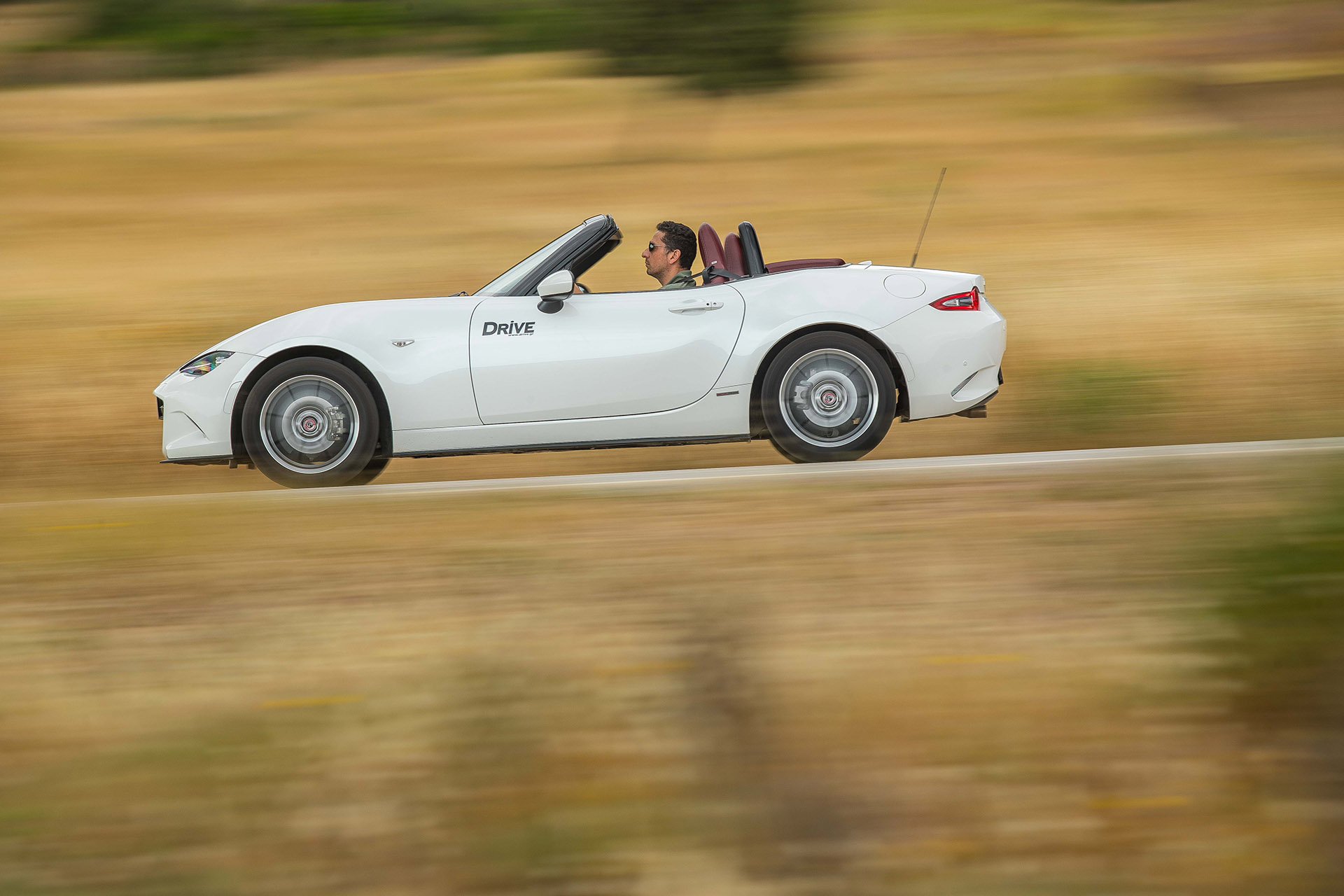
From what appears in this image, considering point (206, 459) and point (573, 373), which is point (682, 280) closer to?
point (573, 373)

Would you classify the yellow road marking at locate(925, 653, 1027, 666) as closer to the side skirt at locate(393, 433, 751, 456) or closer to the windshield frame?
the side skirt at locate(393, 433, 751, 456)

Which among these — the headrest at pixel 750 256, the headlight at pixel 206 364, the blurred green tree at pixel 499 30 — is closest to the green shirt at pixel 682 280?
the headrest at pixel 750 256

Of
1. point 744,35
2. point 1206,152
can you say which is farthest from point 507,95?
point 1206,152

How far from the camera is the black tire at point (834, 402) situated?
23.0ft

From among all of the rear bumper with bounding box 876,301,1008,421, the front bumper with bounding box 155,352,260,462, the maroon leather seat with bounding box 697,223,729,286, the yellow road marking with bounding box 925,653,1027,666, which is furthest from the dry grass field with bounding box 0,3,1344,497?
the yellow road marking with bounding box 925,653,1027,666

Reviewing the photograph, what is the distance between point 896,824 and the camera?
13.9 feet

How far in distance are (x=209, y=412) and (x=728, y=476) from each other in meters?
2.42

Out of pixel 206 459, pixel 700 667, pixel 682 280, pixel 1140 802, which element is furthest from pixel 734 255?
pixel 1140 802

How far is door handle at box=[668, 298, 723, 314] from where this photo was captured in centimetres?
700

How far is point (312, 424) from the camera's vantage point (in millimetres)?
6895

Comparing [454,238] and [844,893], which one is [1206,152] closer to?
[454,238]

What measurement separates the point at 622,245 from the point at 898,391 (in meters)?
7.31

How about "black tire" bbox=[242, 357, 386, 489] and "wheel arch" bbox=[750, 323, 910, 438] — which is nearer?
"black tire" bbox=[242, 357, 386, 489]

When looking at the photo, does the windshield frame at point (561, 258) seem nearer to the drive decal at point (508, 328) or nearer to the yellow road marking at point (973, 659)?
the drive decal at point (508, 328)
